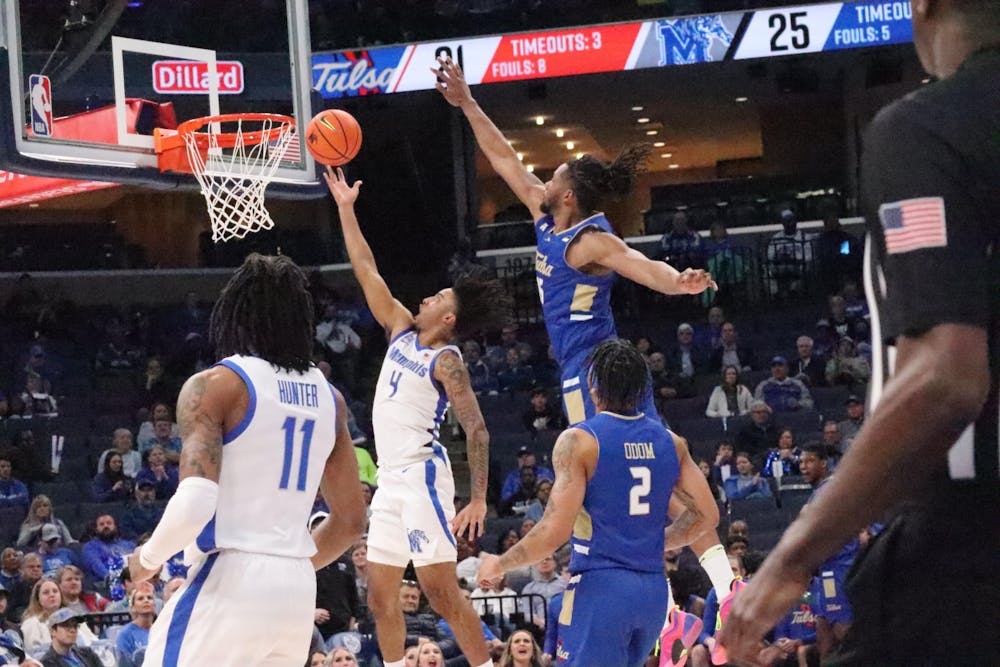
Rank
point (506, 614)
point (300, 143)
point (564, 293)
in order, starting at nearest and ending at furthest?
1. point (564, 293)
2. point (300, 143)
3. point (506, 614)

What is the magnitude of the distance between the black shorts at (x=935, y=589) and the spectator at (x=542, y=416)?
1377 cm

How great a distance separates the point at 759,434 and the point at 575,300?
26.6 feet

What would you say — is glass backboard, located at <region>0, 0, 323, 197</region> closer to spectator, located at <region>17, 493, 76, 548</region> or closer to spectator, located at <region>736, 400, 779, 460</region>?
spectator, located at <region>17, 493, 76, 548</region>

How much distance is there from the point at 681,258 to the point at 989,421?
56.0 feet

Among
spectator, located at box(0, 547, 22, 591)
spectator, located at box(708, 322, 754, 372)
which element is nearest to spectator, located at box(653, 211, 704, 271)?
spectator, located at box(708, 322, 754, 372)

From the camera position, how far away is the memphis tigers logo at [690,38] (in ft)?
60.0

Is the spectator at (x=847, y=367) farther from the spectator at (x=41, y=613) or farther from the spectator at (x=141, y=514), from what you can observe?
the spectator at (x=41, y=613)

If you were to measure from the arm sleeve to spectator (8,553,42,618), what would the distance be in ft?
34.4

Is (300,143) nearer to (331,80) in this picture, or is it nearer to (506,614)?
(506,614)

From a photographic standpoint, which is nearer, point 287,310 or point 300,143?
point 287,310

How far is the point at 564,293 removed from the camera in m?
6.93

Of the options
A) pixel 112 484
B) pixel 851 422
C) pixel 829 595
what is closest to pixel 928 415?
pixel 829 595

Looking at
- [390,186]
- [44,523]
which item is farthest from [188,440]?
[390,186]

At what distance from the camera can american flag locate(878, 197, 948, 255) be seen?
78.0 inches
